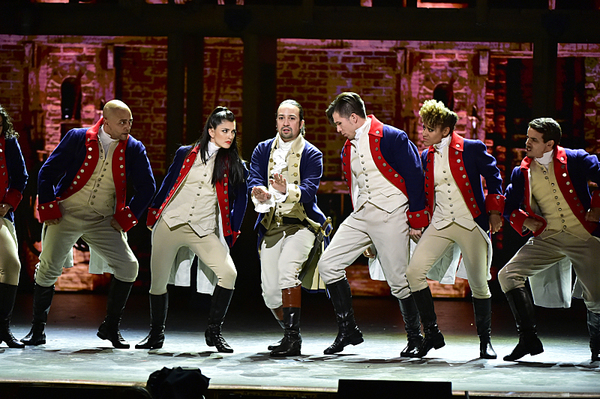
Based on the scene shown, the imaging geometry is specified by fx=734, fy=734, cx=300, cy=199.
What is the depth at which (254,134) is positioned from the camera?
689 centimetres

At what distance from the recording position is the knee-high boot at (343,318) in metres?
4.47

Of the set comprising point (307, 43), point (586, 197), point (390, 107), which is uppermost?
point (307, 43)

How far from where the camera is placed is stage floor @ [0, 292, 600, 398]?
355 centimetres

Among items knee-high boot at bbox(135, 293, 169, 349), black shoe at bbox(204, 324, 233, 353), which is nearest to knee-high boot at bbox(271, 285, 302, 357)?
black shoe at bbox(204, 324, 233, 353)

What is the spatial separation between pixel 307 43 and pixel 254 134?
4.01ft

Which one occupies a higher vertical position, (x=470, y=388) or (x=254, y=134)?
(x=254, y=134)

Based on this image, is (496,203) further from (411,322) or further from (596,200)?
(411,322)

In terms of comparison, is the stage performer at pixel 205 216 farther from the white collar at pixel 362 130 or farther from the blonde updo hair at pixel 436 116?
the blonde updo hair at pixel 436 116

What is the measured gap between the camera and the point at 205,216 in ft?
14.9

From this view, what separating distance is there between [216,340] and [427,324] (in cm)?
128

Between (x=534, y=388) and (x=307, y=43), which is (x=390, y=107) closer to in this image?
(x=307, y=43)

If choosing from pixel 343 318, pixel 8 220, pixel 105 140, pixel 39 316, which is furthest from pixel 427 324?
pixel 8 220

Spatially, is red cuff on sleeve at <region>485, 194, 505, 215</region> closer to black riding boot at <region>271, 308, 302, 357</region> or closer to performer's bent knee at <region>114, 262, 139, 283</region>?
black riding boot at <region>271, 308, 302, 357</region>

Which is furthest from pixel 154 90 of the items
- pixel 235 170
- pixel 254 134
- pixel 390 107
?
pixel 235 170
